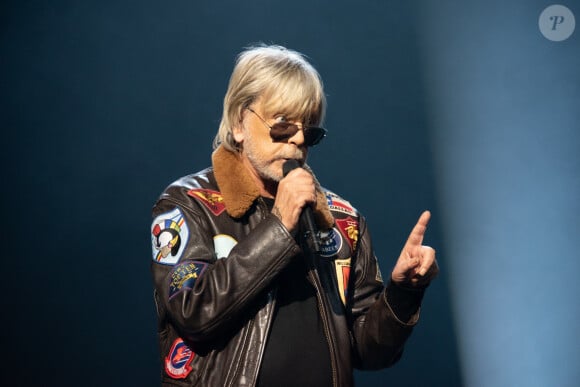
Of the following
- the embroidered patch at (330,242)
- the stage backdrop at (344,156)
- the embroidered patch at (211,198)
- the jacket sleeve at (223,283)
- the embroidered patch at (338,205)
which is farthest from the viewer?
the stage backdrop at (344,156)

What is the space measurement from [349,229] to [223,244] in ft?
1.29

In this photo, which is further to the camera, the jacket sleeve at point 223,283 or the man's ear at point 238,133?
the man's ear at point 238,133

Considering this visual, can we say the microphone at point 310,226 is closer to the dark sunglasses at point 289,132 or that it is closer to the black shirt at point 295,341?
the black shirt at point 295,341

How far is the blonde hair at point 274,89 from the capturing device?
166 centimetres

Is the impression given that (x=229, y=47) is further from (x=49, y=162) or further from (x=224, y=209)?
(x=224, y=209)

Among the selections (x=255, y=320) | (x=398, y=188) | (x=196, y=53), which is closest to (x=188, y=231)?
(x=255, y=320)

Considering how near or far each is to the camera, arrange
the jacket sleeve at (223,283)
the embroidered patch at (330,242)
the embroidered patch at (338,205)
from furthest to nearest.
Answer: the embroidered patch at (338,205) < the embroidered patch at (330,242) < the jacket sleeve at (223,283)

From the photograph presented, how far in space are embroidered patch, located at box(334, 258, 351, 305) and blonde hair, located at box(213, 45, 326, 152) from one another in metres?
0.35

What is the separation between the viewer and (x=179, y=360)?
1512 mm

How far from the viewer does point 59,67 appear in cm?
256

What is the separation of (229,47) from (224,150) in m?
1.08

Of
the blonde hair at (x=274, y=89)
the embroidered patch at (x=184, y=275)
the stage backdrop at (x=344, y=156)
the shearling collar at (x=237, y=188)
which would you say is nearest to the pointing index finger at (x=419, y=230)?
the shearling collar at (x=237, y=188)

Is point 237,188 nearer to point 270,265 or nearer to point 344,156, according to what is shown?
point 270,265

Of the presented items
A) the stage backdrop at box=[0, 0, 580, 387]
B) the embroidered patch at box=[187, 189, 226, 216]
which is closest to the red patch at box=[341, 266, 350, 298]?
the embroidered patch at box=[187, 189, 226, 216]
